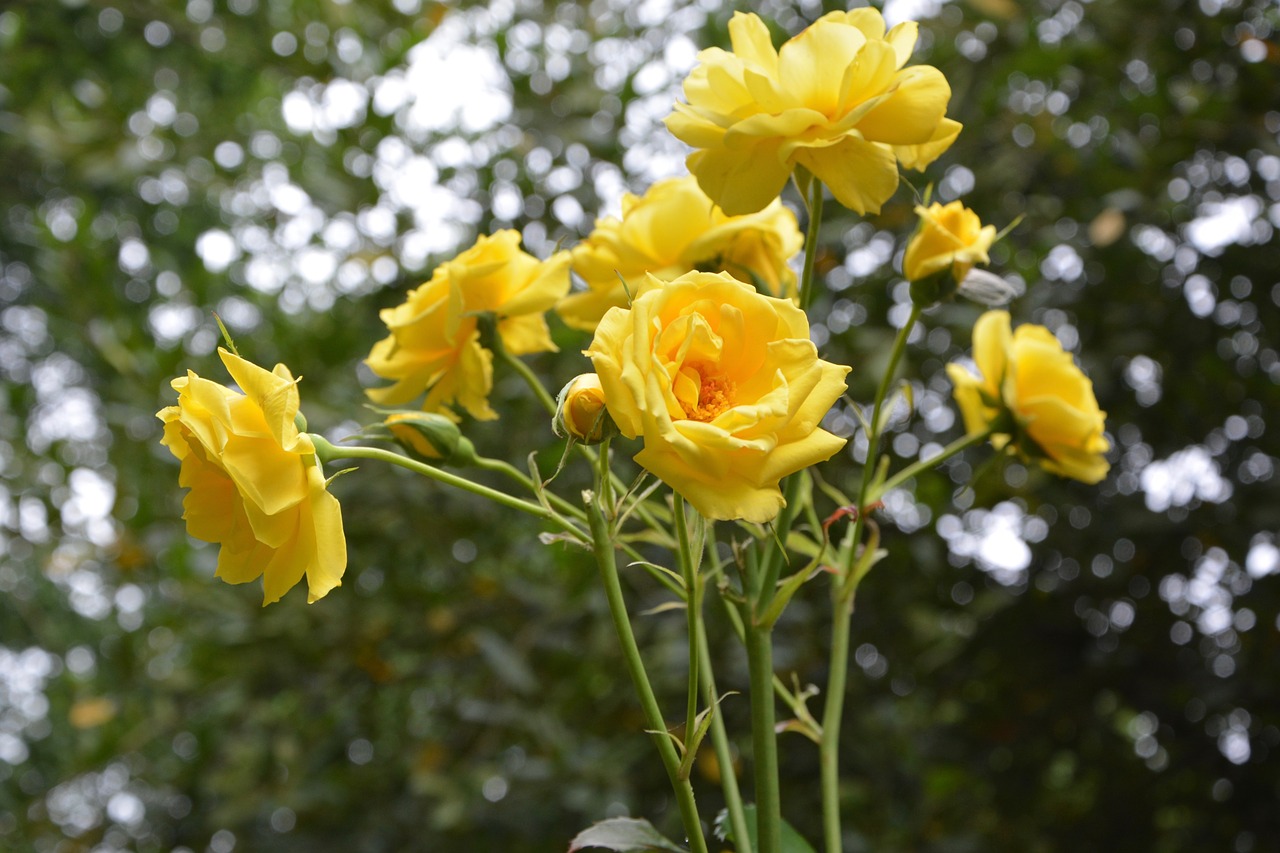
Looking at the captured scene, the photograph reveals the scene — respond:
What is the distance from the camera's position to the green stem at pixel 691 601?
36cm

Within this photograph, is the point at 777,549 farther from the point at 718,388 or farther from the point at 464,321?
the point at 464,321

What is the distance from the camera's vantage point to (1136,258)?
116 cm

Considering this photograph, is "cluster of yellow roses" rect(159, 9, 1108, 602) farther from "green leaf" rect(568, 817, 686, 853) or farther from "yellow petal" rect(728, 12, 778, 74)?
"green leaf" rect(568, 817, 686, 853)

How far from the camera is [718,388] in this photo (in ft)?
1.23

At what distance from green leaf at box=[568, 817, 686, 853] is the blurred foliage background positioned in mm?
579

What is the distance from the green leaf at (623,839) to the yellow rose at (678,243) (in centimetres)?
24

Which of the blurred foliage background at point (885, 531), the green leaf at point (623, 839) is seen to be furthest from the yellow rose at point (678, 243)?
the blurred foliage background at point (885, 531)

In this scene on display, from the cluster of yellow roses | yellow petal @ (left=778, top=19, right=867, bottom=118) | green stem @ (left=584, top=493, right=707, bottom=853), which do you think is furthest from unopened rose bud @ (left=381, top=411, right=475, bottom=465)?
yellow petal @ (left=778, top=19, right=867, bottom=118)

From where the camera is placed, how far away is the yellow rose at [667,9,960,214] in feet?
1.35

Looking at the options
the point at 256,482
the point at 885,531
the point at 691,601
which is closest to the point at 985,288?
the point at 691,601

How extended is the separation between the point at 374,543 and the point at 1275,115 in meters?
1.17

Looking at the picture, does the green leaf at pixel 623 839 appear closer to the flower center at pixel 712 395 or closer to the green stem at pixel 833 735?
the green stem at pixel 833 735

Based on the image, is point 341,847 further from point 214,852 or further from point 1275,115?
point 1275,115

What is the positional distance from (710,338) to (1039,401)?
0.28 meters
